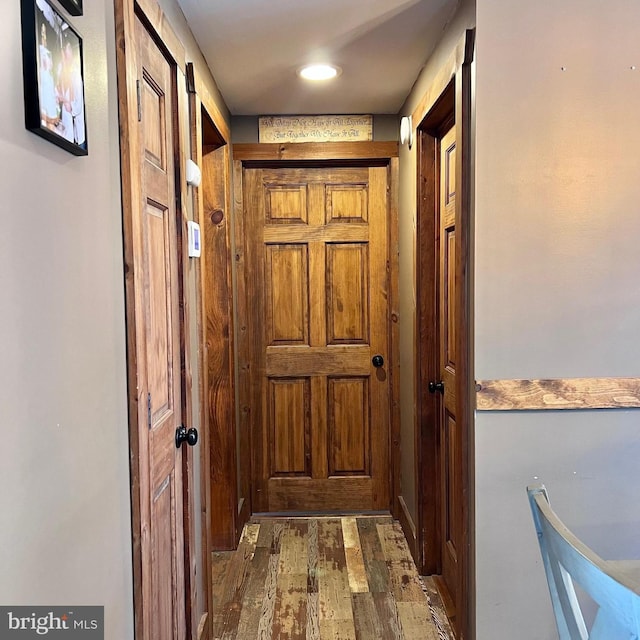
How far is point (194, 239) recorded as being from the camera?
2094 millimetres

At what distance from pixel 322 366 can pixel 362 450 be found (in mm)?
562

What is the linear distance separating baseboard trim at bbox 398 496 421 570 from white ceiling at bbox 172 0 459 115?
2.15m

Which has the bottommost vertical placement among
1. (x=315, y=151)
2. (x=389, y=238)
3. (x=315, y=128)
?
(x=389, y=238)

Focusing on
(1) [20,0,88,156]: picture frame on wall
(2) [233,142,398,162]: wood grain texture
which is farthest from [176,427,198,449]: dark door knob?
(2) [233,142,398,162]: wood grain texture

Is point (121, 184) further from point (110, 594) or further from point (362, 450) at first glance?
point (362, 450)

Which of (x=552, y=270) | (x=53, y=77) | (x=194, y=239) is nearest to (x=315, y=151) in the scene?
(x=194, y=239)

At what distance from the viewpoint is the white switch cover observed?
204 centimetres

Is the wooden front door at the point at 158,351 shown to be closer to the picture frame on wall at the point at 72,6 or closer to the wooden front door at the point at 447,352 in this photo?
the picture frame on wall at the point at 72,6

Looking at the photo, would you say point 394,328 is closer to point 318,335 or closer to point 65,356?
point 318,335

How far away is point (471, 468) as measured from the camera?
1856 millimetres

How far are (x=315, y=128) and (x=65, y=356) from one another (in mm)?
2541

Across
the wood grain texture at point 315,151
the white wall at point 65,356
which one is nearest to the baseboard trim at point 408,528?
the white wall at point 65,356

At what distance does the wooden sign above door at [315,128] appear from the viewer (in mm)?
3256

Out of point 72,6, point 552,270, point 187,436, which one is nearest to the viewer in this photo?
point 72,6
